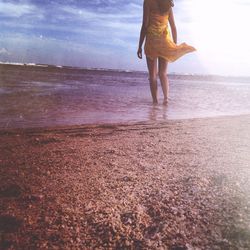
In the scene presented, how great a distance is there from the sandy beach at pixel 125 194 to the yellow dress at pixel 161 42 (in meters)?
2.98

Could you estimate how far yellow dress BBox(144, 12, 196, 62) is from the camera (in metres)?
5.47

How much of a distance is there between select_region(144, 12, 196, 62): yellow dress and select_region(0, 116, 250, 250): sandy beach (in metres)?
2.98

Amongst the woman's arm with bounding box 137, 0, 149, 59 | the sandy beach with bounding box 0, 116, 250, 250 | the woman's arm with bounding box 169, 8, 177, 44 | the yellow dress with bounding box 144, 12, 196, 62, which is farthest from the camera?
the woman's arm with bounding box 169, 8, 177, 44

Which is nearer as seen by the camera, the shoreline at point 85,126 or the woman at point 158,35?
the shoreline at point 85,126

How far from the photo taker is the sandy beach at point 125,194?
4.26ft

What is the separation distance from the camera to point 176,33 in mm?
5891

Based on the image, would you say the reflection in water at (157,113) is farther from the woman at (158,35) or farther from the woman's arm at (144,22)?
the woman's arm at (144,22)

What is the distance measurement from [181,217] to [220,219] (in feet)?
0.59

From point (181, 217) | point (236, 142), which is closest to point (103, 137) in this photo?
point (236, 142)

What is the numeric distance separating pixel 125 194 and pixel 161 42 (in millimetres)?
4298

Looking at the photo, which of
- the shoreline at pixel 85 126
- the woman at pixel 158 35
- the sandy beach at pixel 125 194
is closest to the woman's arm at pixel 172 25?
the woman at pixel 158 35

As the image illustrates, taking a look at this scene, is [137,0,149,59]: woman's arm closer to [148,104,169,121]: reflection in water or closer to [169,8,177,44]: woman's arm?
[169,8,177,44]: woman's arm

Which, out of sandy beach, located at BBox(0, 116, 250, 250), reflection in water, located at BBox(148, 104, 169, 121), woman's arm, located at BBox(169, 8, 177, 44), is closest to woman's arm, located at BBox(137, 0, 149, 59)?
woman's arm, located at BBox(169, 8, 177, 44)

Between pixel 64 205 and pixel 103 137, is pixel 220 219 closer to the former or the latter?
pixel 64 205
